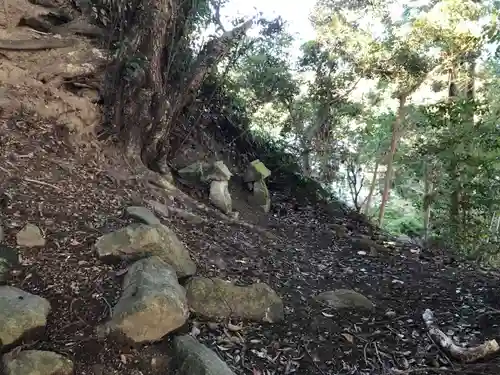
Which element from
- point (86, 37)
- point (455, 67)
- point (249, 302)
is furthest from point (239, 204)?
point (455, 67)

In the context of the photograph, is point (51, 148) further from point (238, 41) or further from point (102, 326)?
point (238, 41)

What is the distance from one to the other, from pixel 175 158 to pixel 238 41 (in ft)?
5.81

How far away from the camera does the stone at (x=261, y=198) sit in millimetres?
6492

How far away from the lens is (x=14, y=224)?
8.91ft

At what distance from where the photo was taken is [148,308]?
84.5 inches

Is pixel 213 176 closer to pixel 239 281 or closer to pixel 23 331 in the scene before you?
pixel 239 281

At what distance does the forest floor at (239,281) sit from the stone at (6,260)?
0.05 meters

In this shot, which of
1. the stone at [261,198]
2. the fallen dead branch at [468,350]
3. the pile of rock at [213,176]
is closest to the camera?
the fallen dead branch at [468,350]

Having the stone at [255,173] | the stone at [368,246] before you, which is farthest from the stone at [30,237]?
the stone at [255,173]

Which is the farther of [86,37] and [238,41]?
[238,41]

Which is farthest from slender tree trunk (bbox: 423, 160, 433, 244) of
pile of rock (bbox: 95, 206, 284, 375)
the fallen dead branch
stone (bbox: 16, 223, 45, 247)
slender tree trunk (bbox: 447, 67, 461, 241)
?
stone (bbox: 16, 223, 45, 247)

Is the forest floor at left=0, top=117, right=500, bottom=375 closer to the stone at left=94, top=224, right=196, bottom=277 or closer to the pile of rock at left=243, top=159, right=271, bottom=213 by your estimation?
the stone at left=94, top=224, right=196, bottom=277

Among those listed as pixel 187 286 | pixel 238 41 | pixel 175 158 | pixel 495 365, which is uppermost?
pixel 238 41

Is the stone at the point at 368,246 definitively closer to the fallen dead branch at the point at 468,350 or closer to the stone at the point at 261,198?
the stone at the point at 261,198
